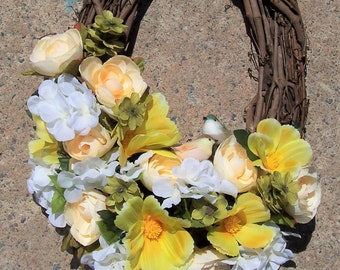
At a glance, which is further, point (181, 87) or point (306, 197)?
point (181, 87)

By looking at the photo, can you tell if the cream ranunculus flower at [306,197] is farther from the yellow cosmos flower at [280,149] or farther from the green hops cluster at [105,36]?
the green hops cluster at [105,36]

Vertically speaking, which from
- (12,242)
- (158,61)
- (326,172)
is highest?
(158,61)

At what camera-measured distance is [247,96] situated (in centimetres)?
114

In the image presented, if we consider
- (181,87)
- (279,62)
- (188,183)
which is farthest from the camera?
(181,87)

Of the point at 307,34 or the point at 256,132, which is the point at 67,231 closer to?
the point at 256,132

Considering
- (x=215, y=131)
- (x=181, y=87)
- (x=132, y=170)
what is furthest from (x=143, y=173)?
(x=181, y=87)

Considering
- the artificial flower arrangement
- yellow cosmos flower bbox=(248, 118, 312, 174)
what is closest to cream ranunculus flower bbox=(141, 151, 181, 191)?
the artificial flower arrangement

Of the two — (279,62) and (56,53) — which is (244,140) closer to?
(279,62)

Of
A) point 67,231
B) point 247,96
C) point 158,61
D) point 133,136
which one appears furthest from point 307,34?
point 67,231

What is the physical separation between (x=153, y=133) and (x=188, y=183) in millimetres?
92

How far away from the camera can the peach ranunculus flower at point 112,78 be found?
38.2 inches

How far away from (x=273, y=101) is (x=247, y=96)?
0.12 meters

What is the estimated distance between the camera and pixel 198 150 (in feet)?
3.21

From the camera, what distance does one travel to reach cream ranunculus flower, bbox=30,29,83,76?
982 mm
